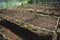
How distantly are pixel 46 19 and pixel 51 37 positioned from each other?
8.04 feet

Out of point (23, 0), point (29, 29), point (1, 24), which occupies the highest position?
point (29, 29)

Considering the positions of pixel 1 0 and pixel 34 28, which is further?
pixel 1 0

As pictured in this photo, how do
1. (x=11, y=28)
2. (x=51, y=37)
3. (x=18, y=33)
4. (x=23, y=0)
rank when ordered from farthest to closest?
(x=23, y=0), (x=11, y=28), (x=18, y=33), (x=51, y=37)

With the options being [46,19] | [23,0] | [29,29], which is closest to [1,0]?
[23,0]

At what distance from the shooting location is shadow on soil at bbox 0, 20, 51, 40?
647 centimetres

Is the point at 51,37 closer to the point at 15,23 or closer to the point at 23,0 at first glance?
the point at 15,23

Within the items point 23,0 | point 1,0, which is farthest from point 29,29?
point 23,0

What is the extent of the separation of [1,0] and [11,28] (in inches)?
301

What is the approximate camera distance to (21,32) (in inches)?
279

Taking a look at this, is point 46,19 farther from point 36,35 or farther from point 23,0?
point 23,0

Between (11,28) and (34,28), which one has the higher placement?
(34,28)

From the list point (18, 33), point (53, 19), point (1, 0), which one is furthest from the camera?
point (1, 0)

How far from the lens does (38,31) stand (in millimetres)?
6129

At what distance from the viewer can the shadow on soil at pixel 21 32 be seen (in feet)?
21.2
